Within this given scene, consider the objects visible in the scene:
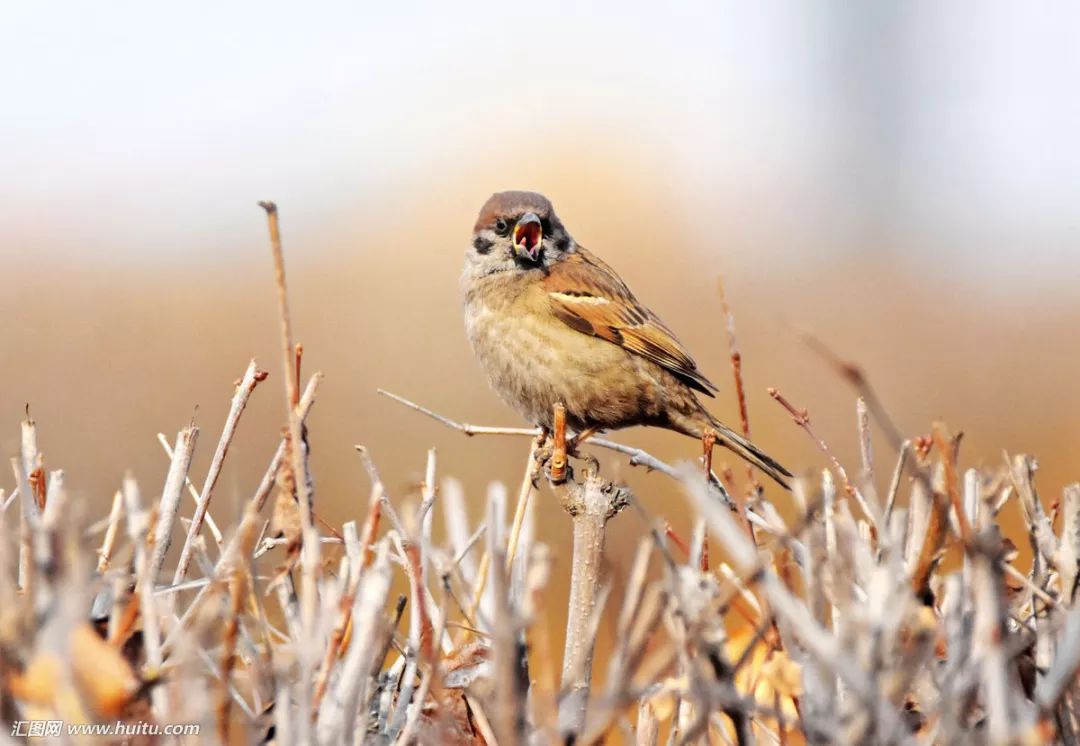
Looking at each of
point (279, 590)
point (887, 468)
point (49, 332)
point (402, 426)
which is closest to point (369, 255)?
point (49, 332)

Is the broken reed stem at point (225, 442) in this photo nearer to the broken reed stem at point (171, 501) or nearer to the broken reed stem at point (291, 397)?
the broken reed stem at point (171, 501)

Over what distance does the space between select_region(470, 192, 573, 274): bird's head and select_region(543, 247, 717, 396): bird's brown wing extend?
0.08m

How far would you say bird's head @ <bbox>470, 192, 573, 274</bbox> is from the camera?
4.32m

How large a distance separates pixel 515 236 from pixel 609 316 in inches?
16.4

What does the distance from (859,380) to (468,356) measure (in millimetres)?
7204

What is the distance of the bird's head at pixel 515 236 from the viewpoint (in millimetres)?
4320

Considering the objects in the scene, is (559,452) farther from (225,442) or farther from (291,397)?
(291,397)

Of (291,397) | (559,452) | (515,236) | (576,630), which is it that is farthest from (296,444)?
(515,236)

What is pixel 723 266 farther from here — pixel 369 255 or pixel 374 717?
pixel 374 717

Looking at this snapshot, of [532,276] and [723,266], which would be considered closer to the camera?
[532,276]

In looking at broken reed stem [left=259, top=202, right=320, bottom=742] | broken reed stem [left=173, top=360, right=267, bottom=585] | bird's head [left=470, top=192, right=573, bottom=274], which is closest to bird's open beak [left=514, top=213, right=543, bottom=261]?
bird's head [left=470, top=192, right=573, bottom=274]

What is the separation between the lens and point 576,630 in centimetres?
180

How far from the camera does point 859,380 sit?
121 centimetres

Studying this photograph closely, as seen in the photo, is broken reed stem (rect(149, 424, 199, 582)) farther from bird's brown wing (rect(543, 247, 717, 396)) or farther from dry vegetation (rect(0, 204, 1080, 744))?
bird's brown wing (rect(543, 247, 717, 396))
